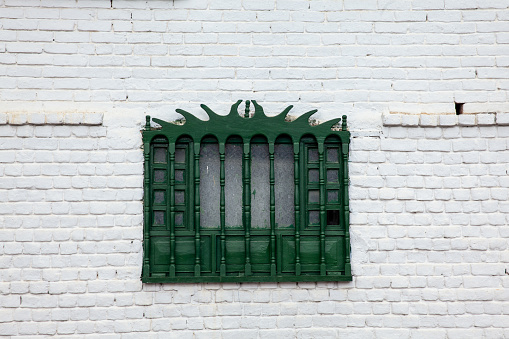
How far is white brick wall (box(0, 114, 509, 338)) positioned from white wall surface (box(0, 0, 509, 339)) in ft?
0.04

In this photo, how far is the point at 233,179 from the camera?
3658 mm

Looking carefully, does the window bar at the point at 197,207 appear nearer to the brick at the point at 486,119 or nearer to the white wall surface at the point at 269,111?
the white wall surface at the point at 269,111

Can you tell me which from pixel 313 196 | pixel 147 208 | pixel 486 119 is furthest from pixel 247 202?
pixel 486 119

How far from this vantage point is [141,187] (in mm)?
3576

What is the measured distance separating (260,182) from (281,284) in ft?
2.69

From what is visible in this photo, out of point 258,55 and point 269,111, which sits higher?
point 258,55

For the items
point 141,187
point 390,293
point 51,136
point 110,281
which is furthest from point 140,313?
point 390,293

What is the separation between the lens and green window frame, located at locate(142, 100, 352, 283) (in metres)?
3.54

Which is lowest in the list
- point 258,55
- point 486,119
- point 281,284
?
point 281,284

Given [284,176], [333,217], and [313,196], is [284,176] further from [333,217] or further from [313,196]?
[333,217]

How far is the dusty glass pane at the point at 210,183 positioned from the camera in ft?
11.9

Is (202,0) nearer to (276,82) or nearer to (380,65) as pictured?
(276,82)

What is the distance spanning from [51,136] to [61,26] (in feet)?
2.87

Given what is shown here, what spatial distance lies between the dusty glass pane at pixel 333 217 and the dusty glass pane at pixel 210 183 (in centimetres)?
87
